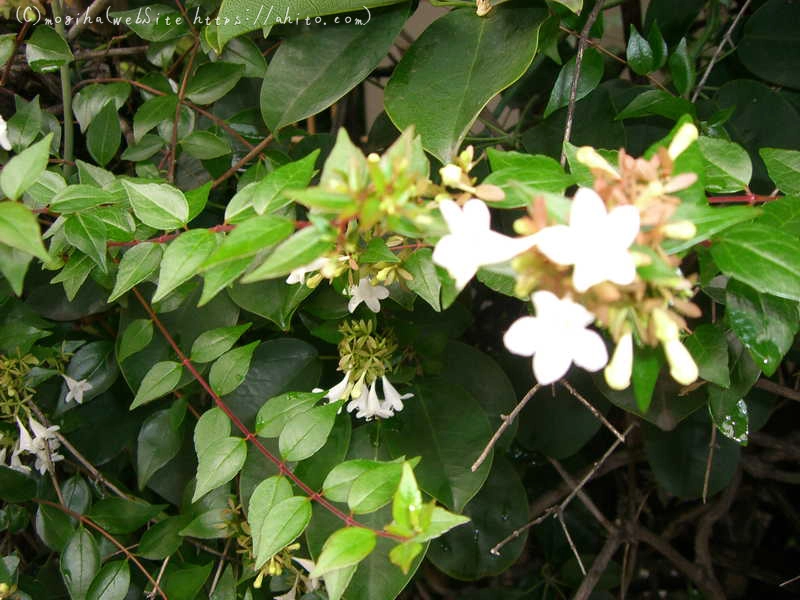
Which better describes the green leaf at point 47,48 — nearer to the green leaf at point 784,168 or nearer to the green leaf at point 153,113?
the green leaf at point 153,113

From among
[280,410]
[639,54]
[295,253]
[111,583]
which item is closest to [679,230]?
[295,253]

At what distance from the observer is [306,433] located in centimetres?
61

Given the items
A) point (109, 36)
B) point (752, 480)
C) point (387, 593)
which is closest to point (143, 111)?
point (109, 36)

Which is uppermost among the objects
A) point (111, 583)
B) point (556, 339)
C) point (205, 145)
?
point (556, 339)

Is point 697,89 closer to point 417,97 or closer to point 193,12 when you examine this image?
point 417,97

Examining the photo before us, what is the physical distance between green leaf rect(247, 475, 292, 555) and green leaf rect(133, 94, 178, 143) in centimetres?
41

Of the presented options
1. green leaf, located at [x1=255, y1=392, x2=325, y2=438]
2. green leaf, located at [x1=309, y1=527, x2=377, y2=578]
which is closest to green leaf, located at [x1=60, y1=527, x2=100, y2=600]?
green leaf, located at [x1=255, y1=392, x2=325, y2=438]

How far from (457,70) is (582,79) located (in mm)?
147

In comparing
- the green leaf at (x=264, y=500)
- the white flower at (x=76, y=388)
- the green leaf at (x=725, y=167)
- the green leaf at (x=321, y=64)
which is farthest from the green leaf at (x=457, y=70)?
the white flower at (x=76, y=388)

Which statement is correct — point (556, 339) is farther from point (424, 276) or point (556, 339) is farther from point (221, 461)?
point (221, 461)

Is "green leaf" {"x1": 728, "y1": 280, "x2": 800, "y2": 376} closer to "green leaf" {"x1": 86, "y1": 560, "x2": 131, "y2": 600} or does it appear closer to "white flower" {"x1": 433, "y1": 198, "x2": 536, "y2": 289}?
"white flower" {"x1": 433, "y1": 198, "x2": 536, "y2": 289}

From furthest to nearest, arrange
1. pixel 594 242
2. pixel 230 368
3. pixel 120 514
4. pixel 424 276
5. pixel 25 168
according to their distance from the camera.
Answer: pixel 120 514 < pixel 230 368 < pixel 424 276 < pixel 25 168 < pixel 594 242

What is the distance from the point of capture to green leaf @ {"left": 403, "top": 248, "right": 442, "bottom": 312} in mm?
562

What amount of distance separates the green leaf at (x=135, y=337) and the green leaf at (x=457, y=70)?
297mm
